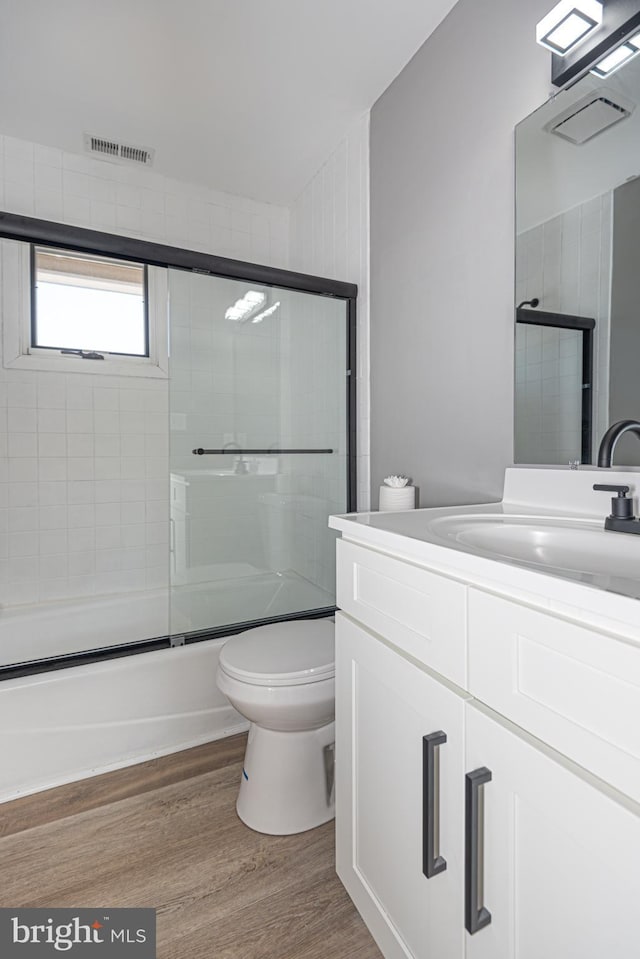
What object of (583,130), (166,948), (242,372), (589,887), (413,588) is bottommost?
(166,948)

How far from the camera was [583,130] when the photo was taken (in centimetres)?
118

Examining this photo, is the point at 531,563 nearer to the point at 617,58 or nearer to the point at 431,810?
the point at 431,810

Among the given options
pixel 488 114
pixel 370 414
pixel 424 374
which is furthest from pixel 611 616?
pixel 370 414

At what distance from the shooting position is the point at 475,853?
2.29 ft

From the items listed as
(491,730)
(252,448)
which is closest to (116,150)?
(252,448)

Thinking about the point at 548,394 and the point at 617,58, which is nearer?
the point at 617,58

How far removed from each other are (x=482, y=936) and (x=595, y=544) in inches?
24.9

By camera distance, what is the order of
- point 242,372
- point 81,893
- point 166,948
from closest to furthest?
1. point 166,948
2. point 81,893
3. point 242,372

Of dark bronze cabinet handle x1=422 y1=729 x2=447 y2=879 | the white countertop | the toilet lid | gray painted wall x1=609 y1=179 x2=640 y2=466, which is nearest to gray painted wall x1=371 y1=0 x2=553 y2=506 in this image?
the white countertop

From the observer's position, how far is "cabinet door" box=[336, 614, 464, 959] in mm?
768

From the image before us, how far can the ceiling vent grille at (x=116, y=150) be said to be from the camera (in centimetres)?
224

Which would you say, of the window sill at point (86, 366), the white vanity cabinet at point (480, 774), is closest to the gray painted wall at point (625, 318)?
the white vanity cabinet at point (480, 774)

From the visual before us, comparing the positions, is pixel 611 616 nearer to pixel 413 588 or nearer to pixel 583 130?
pixel 413 588
